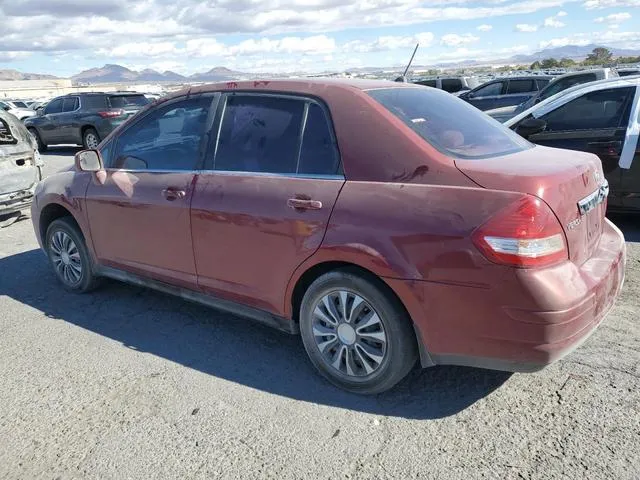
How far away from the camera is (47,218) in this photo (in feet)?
17.2

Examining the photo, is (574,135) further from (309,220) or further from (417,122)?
(309,220)

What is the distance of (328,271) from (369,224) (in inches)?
17.2

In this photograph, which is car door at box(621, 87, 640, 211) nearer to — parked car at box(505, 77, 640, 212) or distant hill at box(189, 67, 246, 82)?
parked car at box(505, 77, 640, 212)

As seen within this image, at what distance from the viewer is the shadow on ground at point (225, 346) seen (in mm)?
3199

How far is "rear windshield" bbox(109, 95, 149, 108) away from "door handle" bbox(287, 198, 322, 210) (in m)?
14.4

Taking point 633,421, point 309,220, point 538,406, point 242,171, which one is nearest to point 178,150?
point 242,171

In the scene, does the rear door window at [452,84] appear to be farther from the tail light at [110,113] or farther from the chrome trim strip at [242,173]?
the chrome trim strip at [242,173]

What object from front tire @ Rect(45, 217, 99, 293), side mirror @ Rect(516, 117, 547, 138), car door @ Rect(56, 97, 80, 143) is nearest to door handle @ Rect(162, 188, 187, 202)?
front tire @ Rect(45, 217, 99, 293)

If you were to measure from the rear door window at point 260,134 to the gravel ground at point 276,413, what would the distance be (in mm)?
1264

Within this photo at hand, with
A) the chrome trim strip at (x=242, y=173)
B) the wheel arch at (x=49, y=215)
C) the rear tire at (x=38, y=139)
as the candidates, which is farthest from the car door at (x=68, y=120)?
the chrome trim strip at (x=242, y=173)

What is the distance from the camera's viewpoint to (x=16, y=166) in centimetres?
758

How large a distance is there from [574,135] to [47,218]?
547 centimetres

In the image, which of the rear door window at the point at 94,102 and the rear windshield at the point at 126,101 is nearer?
the rear door window at the point at 94,102

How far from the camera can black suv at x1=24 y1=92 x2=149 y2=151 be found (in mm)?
15712
